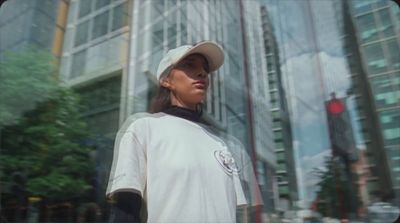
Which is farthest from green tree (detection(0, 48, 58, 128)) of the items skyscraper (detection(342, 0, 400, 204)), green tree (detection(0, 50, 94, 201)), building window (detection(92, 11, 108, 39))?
skyscraper (detection(342, 0, 400, 204))

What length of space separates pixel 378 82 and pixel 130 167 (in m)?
1.25

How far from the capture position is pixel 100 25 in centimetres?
148

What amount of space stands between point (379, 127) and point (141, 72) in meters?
1.03

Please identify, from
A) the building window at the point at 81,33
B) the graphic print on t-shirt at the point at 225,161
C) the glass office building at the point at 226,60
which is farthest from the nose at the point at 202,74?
the building window at the point at 81,33

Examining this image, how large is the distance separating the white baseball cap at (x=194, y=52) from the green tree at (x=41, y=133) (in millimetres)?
923

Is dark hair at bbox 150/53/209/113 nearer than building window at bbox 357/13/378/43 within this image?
Yes

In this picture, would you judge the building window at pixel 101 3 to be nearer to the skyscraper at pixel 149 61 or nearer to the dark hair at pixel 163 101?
Answer: the skyscraper at pixel 149 61

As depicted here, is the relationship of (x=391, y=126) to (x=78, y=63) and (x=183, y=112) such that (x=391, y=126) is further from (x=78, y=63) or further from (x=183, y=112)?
(x=78, y=63)

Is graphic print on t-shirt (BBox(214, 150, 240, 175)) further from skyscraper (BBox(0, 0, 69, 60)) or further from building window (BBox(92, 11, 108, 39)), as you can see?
building window (BBox(92, 11, 108, 39))

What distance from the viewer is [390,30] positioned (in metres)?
1.28

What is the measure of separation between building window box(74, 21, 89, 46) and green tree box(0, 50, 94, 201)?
0.18 meters

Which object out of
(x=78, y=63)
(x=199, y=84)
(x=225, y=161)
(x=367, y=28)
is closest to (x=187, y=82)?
(x=199, y=84)

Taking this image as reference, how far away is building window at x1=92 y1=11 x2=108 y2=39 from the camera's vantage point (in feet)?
4.86

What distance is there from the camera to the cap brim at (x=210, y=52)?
45 centimetres
